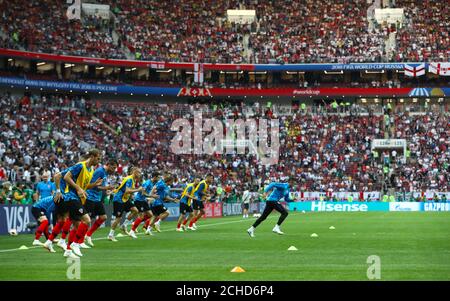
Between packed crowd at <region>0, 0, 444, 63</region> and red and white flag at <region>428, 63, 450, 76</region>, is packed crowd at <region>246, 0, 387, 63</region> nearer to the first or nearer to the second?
packed crowd at <region>0, 0, 444, 63</region>

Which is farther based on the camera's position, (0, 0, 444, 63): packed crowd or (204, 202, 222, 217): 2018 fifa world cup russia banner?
(0, 0, 444, 63): packed crowd

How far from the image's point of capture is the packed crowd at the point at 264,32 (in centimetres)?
8588

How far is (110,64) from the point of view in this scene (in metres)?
82.8

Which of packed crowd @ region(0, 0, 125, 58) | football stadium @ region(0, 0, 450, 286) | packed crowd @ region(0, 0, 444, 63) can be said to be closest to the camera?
football stadium @ region(0, 0, 450, 286)

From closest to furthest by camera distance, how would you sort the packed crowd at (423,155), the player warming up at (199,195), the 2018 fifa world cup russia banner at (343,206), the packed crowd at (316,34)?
the player warming up at (199,195)
the 2018 fifa world cup russia banner at (343,206)
the packed crowd at (423,155)
the packed crowd at (316,34)

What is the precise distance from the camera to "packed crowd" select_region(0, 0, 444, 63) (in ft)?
282

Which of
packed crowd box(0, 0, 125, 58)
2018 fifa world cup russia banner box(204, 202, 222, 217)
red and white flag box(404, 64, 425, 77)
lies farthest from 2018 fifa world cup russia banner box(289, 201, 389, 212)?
packed crowd box(0, 0, 125, 58)

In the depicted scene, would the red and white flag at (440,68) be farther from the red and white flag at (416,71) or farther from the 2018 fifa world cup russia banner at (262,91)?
the 2018 fifa world cup russia banner at (262,91)

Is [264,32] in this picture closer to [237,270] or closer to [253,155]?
[253,155]

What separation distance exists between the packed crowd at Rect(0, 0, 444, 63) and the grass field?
57.7 meters

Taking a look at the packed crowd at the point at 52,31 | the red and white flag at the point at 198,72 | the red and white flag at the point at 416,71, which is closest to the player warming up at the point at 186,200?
the packed crowd at the point at 52,31

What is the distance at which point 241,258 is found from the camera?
19672 mm

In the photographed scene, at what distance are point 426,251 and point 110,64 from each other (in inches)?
2537

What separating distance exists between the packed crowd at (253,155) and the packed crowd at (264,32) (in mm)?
6638
